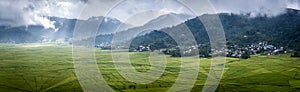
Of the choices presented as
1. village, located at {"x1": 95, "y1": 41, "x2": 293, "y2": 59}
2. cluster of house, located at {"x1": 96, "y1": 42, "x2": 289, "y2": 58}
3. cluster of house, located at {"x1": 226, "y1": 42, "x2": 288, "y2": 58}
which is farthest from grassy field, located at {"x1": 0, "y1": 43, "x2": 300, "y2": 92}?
cluster of house, located at {"x1": 226, "y1": 42, "x2": 288, "y2": 58}

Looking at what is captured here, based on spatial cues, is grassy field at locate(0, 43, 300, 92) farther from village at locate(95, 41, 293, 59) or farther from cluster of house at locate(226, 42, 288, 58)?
cluster of house at locate(226, 42, 288, 58)

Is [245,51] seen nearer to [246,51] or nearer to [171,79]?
[246,51]

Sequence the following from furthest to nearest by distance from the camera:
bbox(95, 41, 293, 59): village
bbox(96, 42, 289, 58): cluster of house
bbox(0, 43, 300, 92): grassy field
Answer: bbox(96, 42, 289, 58): cluster of house, bbox(95, 41, 293, 59): village, bbox(0, 43, 300, 92): grassy field

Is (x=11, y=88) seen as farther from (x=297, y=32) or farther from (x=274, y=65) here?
(x=297, y=32)

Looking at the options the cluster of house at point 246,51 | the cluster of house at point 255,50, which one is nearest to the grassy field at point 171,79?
the cluster of house at point 246,51

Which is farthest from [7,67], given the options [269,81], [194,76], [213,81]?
[269,81]

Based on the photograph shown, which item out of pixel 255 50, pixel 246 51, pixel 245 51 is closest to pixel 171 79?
pixel 245 51

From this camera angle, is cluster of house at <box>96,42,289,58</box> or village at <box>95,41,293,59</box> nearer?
village at <box>95,41,293,59</box>

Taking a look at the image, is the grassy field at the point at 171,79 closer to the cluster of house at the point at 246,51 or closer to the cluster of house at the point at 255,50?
the cluster of house at the point at 246,51

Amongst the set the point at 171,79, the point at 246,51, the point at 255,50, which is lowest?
the point at 171,79

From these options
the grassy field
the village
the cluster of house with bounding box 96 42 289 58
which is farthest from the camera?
the cluster of house with bounding box 96 42 289 58

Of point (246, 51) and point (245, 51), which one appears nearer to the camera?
point (245, 51)
